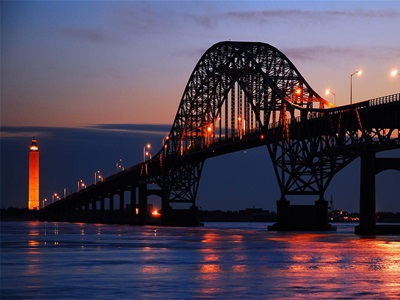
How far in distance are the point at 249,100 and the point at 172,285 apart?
97227mm

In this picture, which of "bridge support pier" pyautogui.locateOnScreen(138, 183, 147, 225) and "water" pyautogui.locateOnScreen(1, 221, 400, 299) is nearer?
"water" pyautogui.locateOnScreen(1, 221, 400, 299)

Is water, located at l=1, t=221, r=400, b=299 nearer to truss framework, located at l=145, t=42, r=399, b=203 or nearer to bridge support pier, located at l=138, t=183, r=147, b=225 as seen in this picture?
truss framework, located at l=145, t=42, r=399, b=203

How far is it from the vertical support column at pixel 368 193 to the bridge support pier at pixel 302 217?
65.7ft

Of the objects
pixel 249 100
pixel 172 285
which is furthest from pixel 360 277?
pixel 249 100

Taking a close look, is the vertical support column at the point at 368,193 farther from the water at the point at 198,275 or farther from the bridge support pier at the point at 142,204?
the bridge support pier at the point at 142,204

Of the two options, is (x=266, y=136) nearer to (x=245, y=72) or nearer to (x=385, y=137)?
(x=245, y=72)

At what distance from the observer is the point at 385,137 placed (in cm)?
8331

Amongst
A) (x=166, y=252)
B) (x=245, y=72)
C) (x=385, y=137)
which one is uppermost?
(x=245, y=72)

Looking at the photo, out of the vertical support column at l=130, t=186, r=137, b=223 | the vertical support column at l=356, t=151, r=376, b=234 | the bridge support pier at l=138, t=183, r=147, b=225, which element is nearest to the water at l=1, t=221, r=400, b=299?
the vertical support column at l=356, t=151, r=376, b=234

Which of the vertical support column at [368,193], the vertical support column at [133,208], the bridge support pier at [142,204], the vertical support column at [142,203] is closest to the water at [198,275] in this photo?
the vertical support column at [368,193]

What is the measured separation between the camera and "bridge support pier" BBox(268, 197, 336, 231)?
10238cm

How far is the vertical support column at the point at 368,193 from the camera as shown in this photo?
262 ft

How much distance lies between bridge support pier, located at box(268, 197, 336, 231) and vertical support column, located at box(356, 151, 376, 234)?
2001 cm

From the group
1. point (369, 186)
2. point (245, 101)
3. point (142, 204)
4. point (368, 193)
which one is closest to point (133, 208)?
point (142, 204)
